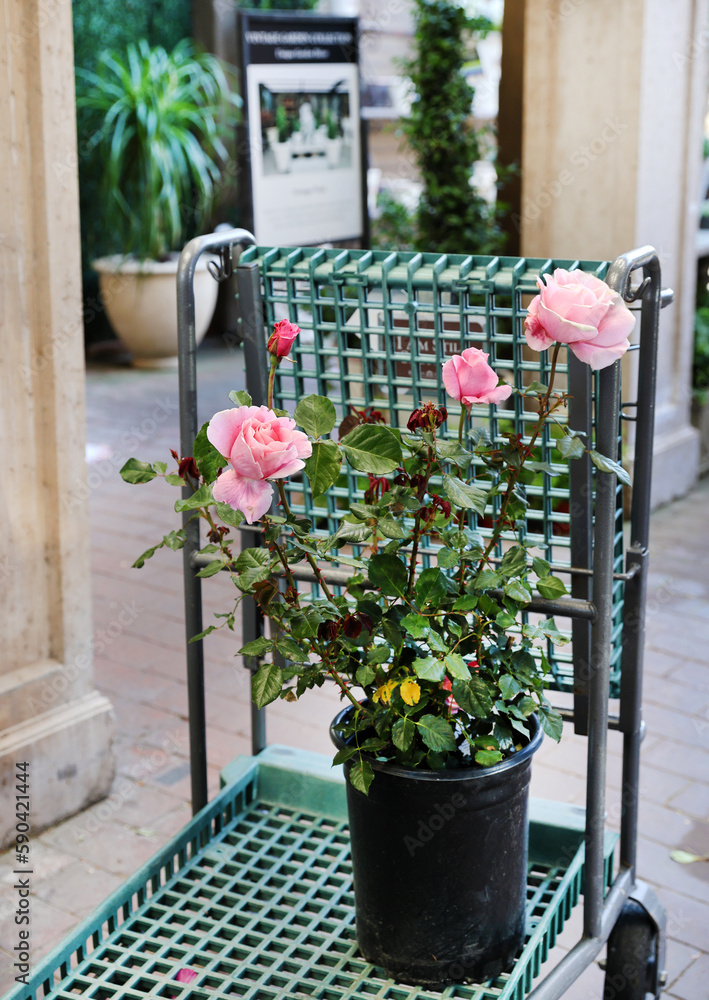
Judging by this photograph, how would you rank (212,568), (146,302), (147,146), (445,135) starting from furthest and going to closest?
(146,302), (147,146), (445,135), (212,568)

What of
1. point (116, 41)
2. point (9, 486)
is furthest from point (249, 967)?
point (116, 41)

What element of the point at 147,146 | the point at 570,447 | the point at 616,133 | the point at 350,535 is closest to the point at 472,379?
the point at 570,447

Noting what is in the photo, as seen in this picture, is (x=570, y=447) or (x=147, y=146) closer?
(x=570, y=447)

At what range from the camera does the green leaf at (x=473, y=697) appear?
1468 mm

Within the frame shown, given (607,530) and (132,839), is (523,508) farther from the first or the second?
(132,839)

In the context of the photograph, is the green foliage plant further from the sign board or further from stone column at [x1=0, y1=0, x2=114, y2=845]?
the sign board

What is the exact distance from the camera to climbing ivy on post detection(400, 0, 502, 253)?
16.3ft

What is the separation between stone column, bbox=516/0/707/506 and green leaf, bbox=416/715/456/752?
3.29 m

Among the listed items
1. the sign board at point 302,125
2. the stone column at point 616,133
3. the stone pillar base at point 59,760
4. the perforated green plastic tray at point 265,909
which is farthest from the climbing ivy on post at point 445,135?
the perforated green plastic tray at point 265,909

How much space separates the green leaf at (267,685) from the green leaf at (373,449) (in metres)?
0.29

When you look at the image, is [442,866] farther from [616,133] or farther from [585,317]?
[616,133]

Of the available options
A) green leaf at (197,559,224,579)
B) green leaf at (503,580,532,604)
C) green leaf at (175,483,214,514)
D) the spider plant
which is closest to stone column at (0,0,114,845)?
green leaf at (197,559,224,579)

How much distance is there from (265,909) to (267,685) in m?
0.49

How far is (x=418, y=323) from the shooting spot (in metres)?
1.75
